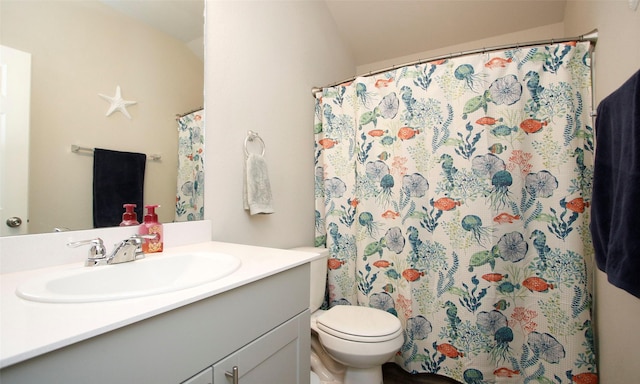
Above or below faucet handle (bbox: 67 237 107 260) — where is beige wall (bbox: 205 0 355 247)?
above

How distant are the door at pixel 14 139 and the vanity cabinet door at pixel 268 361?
690 millimetres

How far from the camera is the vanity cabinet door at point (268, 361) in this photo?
2.18ft

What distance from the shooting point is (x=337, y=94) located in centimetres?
186

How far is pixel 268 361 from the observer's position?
2.59 feet

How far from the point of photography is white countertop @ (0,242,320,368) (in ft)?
1.26

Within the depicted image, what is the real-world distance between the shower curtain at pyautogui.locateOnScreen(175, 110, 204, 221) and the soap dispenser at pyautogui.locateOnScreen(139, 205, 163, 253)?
0.12 m

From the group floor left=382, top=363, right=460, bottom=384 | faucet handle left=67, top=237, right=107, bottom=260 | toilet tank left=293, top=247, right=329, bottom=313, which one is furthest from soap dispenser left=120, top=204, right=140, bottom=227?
floor left=382, top=363, right=460, bottom=384

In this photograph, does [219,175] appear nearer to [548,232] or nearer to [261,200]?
[261,200]

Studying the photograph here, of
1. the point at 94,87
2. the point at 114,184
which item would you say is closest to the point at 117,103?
the point at 94,87

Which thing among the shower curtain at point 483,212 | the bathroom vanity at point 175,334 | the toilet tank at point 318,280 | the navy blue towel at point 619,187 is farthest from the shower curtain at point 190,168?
the navy blue towel at point 619,187

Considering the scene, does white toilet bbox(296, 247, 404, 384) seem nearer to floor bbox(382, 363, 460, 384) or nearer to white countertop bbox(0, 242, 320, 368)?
floor bbox(382, 363, 460, 384)

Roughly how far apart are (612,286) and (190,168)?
1836 mm

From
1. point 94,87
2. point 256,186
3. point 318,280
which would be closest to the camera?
point 94,87

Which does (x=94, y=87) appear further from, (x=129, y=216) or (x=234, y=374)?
(x=234, y=374)
